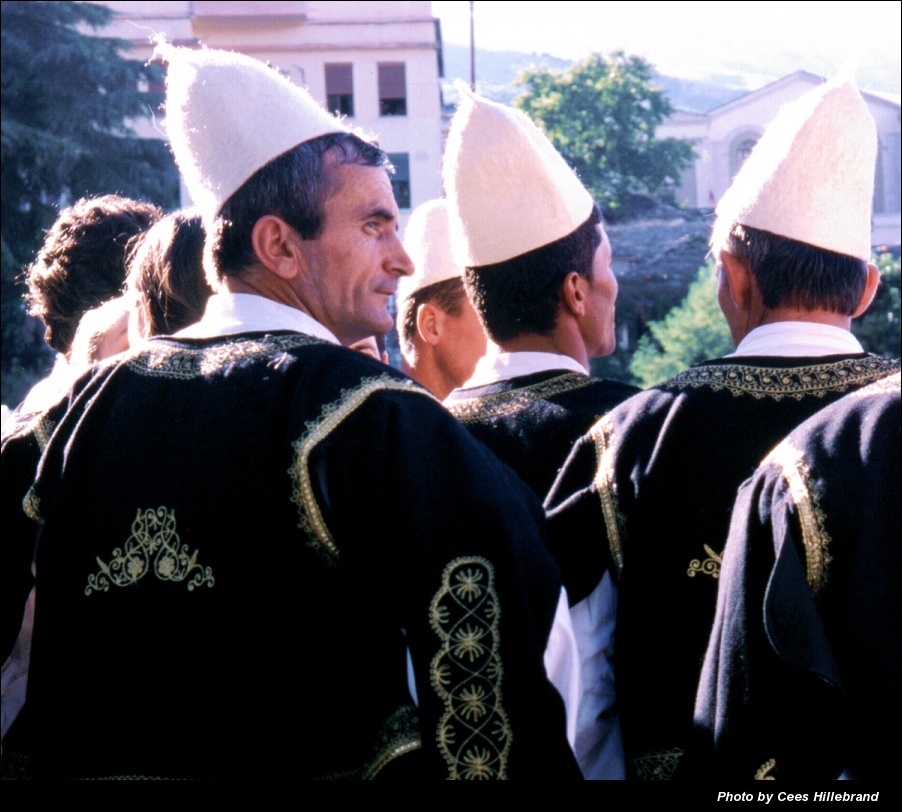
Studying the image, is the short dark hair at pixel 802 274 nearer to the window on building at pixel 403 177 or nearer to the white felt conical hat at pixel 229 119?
the white felt conical hat at pixel 229 119

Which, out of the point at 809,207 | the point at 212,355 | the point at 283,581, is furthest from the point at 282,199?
the point at 809,207

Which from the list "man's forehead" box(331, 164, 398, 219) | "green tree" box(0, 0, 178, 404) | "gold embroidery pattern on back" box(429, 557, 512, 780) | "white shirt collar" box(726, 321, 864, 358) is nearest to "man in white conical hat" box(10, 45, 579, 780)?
"gold embroidery pattern on back" box(429, 557, 512, 780)

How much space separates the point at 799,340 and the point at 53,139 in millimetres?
21294

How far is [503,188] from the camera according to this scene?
3.08 metres

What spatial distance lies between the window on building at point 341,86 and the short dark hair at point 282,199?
104ft

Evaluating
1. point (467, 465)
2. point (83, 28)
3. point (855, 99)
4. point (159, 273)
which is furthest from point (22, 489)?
point (83, 28)

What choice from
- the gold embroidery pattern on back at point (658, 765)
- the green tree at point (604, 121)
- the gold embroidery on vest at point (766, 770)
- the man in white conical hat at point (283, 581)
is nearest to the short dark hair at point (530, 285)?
the man in white conical hat at point (283, 581)

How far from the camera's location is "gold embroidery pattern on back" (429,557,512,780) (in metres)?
1.83

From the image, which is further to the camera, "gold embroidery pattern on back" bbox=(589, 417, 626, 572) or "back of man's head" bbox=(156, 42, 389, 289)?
"gold embroidery pattern on back" bbox=(589, 417, 626, 572)

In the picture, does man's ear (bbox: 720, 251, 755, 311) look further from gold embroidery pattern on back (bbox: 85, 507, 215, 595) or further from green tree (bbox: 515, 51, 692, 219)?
green tree (bbox: 515, 51, 692, 219)

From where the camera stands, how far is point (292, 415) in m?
1.92

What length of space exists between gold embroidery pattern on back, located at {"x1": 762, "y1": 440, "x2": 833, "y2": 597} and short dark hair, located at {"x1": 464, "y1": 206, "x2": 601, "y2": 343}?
1.21 m

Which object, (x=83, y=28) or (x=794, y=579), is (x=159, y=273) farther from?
(x=83, y=28)


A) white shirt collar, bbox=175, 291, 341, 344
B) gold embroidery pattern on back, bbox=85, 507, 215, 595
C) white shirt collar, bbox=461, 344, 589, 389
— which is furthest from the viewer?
white shirt collar, bbox=461, 344, 589, 389
